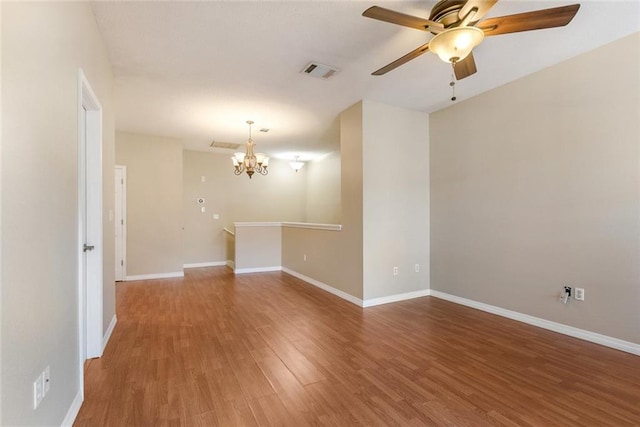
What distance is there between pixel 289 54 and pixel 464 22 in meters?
1.54

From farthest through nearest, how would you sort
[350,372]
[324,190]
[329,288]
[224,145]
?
1. [324,190]
2. [224,145]
3. [329,288]
4. [350,372]

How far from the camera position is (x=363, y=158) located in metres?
3.92

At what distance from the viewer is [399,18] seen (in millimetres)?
1777

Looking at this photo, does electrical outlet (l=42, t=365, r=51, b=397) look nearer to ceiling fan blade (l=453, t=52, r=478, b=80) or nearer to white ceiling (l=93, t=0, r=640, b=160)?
white ceiling (l=93, t=0, r=640, b=160)

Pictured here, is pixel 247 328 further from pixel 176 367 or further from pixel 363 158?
pixel 363 158

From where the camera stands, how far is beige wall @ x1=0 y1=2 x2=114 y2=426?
1093 millimetres

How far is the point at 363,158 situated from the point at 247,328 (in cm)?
251

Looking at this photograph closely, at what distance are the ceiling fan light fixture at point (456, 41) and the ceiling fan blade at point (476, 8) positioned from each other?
11 cm

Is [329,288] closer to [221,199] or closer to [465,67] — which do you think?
[465,67]

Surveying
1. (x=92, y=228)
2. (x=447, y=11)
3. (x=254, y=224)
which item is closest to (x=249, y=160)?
(x=254, y=224)

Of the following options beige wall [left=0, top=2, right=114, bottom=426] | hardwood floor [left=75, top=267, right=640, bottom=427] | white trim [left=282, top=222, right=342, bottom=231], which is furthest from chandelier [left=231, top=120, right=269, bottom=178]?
beige wall [left=0, top=2, right=114, bottom=426]

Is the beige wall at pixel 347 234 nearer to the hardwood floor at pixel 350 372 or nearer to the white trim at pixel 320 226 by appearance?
the white trim at pixel 320 226

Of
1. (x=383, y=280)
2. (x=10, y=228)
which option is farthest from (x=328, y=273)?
(x=10, y=228)

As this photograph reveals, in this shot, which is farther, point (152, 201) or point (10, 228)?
point (152, 201)
